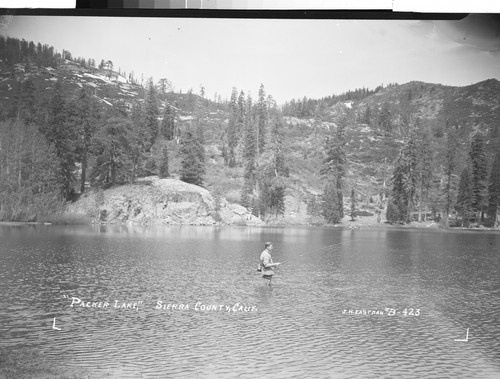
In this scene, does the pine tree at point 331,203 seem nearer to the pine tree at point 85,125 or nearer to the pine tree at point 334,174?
the pine tree at point 334,174

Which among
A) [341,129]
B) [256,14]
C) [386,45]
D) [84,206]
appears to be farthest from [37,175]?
[386,45]

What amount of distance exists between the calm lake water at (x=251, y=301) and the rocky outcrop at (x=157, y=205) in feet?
0.69

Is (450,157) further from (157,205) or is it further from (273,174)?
(157,205)

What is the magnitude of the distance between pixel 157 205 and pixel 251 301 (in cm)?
242

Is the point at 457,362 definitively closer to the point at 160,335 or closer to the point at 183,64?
the point at 160,335

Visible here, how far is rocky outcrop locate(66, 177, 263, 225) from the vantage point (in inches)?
348

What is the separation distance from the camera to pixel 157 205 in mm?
9016

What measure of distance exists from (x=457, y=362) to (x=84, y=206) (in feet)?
20.0

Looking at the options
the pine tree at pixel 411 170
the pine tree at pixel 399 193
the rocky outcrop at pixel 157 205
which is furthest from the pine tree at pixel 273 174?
the pine tree at pixel 411 170

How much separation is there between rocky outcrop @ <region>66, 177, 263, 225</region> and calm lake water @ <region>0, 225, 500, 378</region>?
0.69ft

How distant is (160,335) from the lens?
7.39 m

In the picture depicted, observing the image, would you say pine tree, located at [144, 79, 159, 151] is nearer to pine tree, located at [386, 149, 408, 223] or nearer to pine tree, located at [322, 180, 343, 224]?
pine tree, located at [322, 180, 343, 224]

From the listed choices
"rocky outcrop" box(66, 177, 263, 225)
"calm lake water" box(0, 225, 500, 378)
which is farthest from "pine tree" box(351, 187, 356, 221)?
"rocky outcrop" box(66, 177, 263, 225)

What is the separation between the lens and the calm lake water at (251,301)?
7133 millimetres
